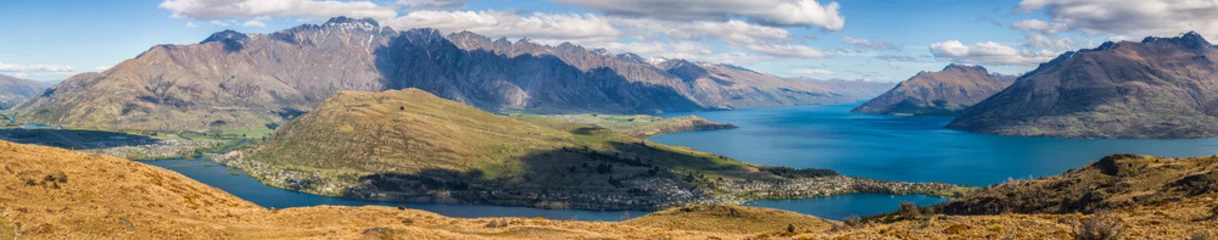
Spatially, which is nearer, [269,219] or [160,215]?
[160,215]

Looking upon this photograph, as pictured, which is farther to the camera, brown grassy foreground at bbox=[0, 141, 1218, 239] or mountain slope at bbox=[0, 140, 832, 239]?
mountain slope at bbox=[0, 140, 832, 239]

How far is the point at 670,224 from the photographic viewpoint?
89.8m

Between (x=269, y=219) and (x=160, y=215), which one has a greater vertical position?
(x=160, y=215)

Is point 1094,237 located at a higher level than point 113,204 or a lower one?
higher

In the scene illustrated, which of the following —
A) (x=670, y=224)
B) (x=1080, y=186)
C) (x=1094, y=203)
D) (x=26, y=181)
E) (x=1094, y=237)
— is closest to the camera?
(x=1094, y=237)

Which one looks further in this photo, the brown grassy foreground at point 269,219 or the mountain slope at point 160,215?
the mountain slope at point 160,215

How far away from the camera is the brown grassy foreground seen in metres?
44.8

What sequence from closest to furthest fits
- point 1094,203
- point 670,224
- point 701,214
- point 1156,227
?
point 1156,227 → point 1094,203 → point 670,224 → point 701,214

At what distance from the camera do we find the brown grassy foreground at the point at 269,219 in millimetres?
44750

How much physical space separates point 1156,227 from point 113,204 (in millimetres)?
72678

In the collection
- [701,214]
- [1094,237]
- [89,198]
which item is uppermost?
[1094,237]

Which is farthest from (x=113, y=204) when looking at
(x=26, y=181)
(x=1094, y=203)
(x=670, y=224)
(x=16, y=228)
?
(x=1094, y=203)

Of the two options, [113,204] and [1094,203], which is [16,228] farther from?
[1094,203]

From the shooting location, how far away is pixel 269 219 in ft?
198
